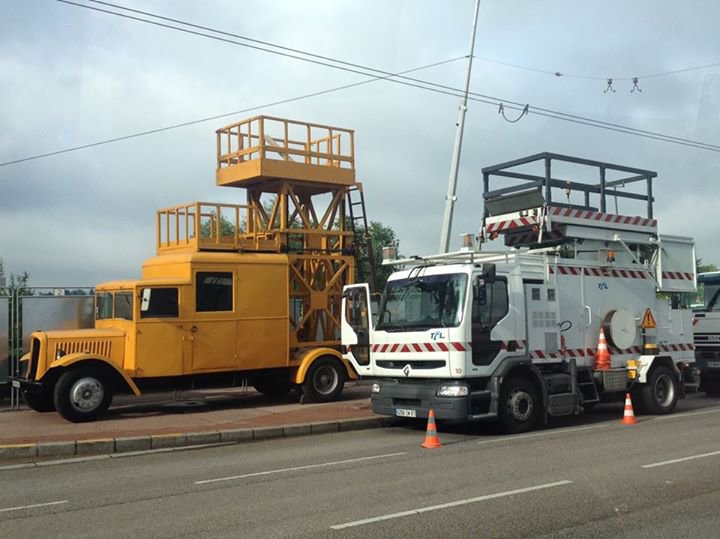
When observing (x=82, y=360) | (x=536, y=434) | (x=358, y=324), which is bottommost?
(x=536, y=434)

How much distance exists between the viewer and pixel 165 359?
15047 mm

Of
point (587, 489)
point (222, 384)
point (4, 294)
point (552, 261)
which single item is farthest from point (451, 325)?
point (4, 294)

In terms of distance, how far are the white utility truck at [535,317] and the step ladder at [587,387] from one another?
22 mm

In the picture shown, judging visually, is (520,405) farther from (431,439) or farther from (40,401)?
(40,401)

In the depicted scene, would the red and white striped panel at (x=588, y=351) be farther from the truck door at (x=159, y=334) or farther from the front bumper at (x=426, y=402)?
the truck door at (x=159, y=334)

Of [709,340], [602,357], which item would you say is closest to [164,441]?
[602,357]

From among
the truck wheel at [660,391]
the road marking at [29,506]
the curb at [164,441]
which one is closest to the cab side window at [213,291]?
the curb at [164,441]

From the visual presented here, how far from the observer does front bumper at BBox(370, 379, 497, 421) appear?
12023 millimetres

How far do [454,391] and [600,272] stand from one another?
4.24m

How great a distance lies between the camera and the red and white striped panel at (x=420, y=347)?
12086mm

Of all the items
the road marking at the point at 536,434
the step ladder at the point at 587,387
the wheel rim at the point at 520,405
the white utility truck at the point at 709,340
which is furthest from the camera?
the white utility truck at the point at 709,340

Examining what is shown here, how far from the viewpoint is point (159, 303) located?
595 inches

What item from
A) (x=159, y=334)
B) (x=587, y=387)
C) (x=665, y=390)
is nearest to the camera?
(x=587, y=387)

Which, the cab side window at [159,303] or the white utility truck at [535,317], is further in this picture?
the cab side window at [159,303]
